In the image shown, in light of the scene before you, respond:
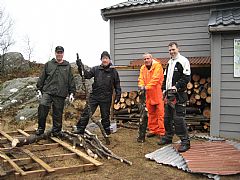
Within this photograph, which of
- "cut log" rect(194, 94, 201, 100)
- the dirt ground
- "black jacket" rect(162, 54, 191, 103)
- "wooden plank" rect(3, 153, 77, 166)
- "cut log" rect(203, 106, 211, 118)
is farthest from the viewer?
"cut log" rect(194, 94, 201, 100)

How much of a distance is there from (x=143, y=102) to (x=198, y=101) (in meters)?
1.96

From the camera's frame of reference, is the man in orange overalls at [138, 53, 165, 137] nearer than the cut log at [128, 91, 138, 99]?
Yes

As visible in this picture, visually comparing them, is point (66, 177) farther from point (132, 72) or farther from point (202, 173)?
point (132, 72)

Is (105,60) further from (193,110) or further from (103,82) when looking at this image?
(193,110)

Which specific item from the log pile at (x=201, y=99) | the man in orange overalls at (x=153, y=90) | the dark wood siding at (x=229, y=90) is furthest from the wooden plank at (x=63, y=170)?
the log pile at (x=201, y=99)

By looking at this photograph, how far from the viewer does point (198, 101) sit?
7.85m

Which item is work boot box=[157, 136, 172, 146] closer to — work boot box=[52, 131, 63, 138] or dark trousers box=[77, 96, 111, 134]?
dark trousers box=[77, 96, 111, 134]

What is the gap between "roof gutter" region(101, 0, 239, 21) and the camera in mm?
7816

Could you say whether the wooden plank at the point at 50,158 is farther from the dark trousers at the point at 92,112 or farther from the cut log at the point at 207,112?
the cut log at the point at 207,112

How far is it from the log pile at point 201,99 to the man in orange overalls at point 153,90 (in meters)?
1.20

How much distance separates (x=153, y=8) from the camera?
8398 mm

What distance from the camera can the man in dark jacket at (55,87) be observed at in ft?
21.0

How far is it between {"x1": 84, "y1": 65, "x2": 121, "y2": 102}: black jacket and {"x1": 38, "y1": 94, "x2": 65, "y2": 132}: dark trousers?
0.74 metres

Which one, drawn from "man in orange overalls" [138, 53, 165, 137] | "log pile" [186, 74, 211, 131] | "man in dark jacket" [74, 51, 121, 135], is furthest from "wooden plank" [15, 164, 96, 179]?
"log pile" [186, 74, 211, 131]
